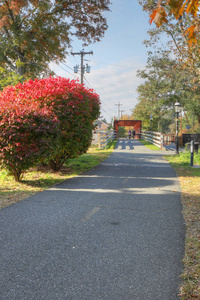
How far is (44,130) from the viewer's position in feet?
26.2

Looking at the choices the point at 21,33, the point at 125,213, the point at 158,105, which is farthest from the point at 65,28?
Answer: the point at 125,213

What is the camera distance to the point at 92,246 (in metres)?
3.83

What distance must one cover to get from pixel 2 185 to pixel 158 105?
2269cm

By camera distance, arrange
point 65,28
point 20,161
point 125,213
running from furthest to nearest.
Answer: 1. point 65,28
2. point 20,161
3. point 125,213

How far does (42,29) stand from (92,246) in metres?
17.6

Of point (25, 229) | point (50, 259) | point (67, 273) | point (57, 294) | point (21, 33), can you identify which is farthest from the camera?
point (21, 33)

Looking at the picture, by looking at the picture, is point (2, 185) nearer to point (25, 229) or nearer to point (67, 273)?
point (25, 229)

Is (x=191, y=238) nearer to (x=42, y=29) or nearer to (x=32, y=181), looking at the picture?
(x=32, y=181)

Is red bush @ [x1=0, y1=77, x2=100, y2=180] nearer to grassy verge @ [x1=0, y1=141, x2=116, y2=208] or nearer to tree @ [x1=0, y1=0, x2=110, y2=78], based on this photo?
grassy verge @ [x1=0, y1=141, x2=116, y2=208]

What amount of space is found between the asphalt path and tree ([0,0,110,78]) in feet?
42.6

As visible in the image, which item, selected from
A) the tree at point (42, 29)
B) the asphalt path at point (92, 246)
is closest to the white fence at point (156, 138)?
the tree at point (42, 29)

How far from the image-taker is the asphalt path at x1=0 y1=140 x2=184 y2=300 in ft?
9.20

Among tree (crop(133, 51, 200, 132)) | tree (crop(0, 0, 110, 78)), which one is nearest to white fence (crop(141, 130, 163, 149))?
tree (crop(133, 51, 200, 132))

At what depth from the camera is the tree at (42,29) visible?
17.2 meters
